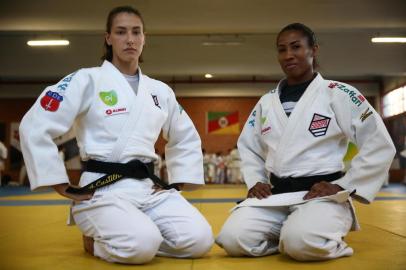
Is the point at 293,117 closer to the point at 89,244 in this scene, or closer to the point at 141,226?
the point at 141,226

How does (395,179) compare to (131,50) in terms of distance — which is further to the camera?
(395,179)

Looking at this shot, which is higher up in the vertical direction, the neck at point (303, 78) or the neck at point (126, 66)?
the neck at point (126, 66)

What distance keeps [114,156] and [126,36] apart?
2.69 ft

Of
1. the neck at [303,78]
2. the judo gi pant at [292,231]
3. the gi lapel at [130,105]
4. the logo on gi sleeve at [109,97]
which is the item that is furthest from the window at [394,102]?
the logo on gi sleeve at [109,97]

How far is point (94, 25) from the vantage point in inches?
444

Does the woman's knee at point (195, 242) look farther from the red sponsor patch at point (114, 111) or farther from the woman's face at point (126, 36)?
the woman's face at point (126, 36)

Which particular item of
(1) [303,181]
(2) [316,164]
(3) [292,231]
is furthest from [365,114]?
(3) [292,231]

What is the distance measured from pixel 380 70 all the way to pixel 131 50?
13939mm

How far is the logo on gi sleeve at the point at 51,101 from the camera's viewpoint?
9.12ft

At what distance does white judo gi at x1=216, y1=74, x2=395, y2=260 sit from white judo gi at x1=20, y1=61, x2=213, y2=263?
32 centimetres

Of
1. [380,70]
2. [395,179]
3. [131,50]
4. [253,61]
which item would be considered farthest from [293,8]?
[395,179]

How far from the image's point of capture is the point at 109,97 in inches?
114

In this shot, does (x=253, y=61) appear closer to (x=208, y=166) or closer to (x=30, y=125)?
(x=208, y=166)

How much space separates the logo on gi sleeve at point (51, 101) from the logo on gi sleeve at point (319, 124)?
5.18ft
